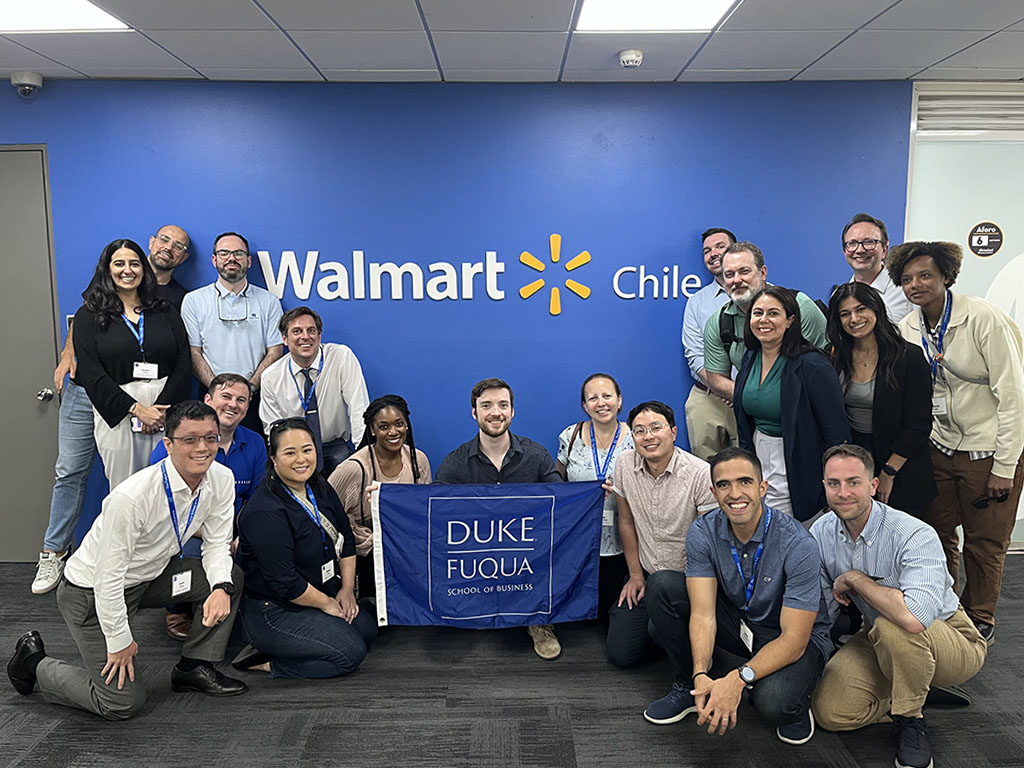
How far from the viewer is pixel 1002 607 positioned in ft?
12.3

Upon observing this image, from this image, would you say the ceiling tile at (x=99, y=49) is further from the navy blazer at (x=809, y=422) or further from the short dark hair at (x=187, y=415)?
the navy blazer at (x=809, y=422)

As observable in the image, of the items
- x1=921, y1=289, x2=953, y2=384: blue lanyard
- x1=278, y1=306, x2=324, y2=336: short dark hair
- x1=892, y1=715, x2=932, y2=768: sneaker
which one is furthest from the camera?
x1=278, y1=306, x2=324, y2=336: short dark hair

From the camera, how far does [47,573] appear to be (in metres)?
4.05

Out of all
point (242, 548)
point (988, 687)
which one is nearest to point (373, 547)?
point (242, 548)

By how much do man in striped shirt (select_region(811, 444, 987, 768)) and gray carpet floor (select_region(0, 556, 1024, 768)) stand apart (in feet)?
0.39

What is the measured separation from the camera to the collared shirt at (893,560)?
2.50m

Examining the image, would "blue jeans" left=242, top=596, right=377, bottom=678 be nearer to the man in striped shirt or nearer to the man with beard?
the man with beard

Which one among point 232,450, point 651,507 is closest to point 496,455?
point 651,507

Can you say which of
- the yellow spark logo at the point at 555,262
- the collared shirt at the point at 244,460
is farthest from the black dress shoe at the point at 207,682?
the yellow spark logo at the point at 555,262

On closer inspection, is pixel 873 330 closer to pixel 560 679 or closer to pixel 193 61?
pixel 560 679

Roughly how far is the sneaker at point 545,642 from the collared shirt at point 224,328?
2.11m

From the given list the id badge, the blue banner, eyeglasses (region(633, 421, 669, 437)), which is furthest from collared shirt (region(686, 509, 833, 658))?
the id badge

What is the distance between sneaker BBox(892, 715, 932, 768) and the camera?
2420mm

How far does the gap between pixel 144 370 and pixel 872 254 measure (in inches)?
148
